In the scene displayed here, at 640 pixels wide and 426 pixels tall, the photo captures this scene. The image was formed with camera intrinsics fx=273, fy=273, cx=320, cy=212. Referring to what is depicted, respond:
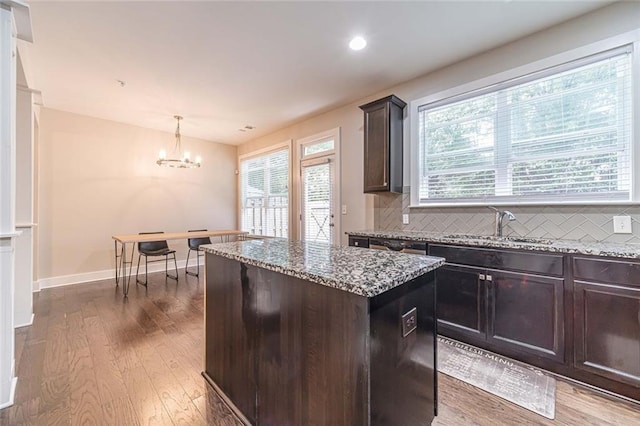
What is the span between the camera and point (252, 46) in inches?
104

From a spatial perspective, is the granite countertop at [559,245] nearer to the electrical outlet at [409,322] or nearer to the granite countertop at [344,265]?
the granite countertop at [344,265]

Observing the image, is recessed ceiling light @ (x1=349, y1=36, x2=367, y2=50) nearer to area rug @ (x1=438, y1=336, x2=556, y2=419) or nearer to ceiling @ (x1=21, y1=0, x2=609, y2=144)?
ceiling @ (x1=21, y1=0, x2=609, y2=144)

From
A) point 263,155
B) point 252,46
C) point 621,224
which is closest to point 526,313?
point 621,224

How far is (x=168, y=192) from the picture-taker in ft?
17.7

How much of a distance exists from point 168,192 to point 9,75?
3887 mm

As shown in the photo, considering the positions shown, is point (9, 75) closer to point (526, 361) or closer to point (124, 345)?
point (124, 345)

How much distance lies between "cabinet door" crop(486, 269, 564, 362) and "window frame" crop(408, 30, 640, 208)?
80 centimetres

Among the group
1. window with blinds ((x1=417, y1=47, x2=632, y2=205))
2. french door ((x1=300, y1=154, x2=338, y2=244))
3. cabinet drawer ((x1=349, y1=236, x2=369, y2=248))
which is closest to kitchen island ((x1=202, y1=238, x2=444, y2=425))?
cabinet drawer ((x1=349, y1=236, x2=369, y2=248))

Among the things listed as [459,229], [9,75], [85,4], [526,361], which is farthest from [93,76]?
[526,361]

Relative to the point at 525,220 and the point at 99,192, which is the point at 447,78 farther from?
the point at 99,192

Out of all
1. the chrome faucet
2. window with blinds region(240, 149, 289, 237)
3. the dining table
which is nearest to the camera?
the chrome faucet

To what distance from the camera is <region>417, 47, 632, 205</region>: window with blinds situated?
2.11 metres

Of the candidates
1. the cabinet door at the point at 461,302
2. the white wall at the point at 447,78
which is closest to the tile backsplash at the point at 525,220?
the white wall at the point at 447,78

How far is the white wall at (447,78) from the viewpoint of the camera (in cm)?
213
